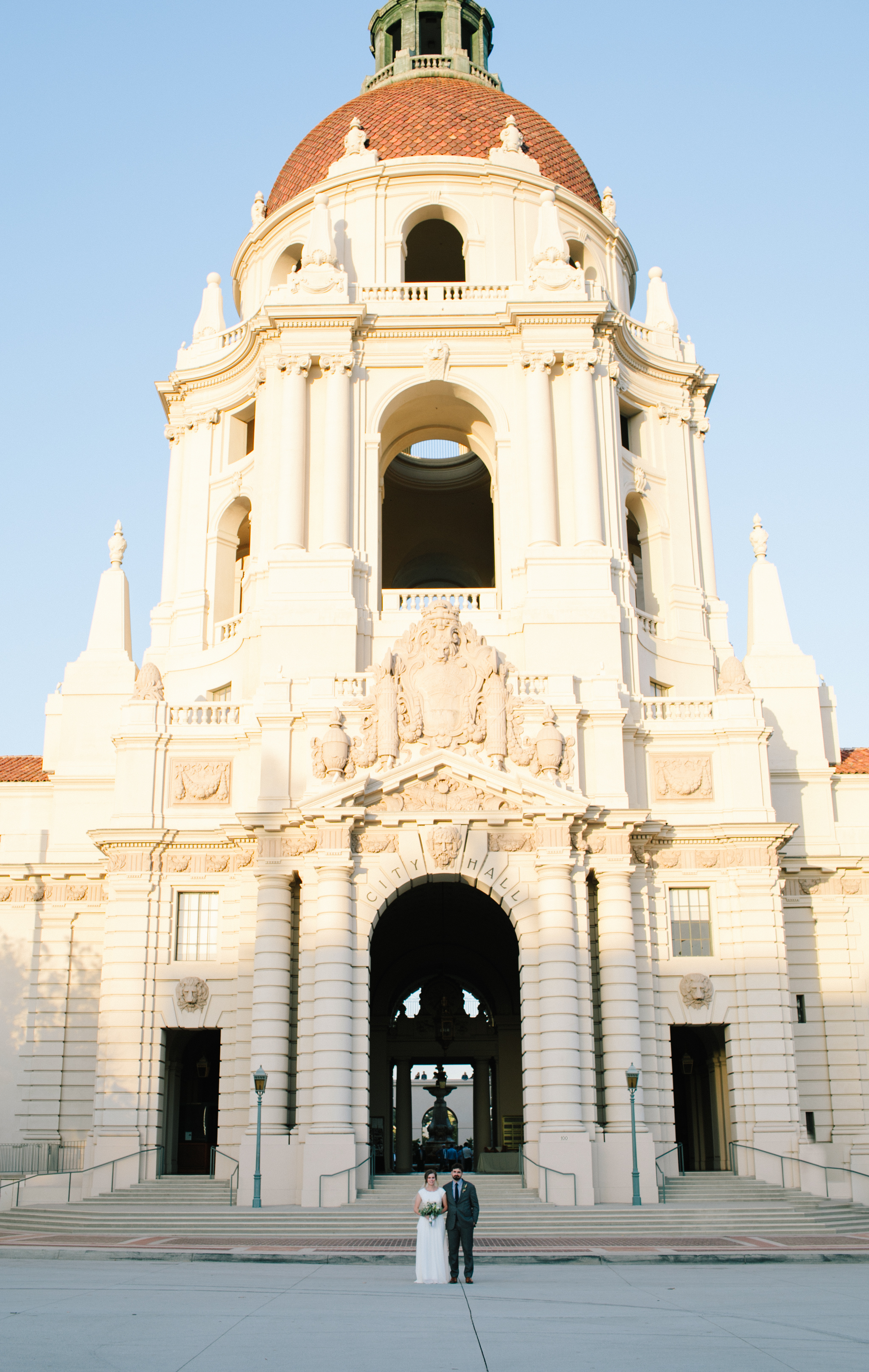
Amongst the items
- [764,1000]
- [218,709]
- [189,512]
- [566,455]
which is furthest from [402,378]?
[764,1000]

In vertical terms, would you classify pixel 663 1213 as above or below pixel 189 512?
below

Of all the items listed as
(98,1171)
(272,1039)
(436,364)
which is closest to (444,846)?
(272,1039)

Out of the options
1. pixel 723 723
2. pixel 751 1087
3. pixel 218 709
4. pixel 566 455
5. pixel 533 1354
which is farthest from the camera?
pixel 566 455

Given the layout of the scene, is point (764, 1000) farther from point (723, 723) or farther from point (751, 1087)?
point (723, 723)

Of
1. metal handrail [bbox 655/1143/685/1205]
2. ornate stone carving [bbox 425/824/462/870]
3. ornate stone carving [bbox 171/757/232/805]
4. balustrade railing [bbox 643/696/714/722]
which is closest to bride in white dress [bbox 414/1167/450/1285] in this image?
metal handrail [bbox 655/1143/685/1205]

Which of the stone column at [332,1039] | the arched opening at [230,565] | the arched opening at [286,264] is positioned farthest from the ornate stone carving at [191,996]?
the arched opening at [286,264]

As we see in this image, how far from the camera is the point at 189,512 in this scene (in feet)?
148

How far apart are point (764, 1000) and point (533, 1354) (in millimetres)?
22664

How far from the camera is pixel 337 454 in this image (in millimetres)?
40156

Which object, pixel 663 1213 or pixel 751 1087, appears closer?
pixel 663 1213

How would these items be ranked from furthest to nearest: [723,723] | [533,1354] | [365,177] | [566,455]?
[365,177]
[566,455]
[723,723]
[533,1354]

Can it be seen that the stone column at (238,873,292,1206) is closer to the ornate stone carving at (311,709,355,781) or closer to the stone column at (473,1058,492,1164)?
the ornate stone carving at (311,709,355,781)

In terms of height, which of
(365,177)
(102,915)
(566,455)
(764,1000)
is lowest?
(764,1000)

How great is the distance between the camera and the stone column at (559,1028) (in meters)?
30.5
